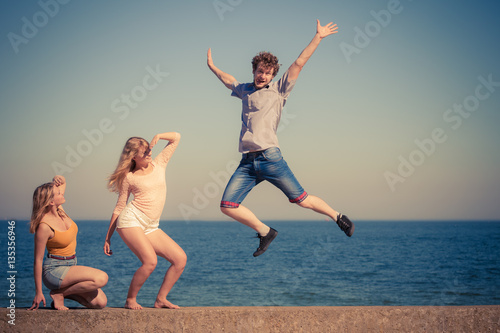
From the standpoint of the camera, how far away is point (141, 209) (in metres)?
5.18

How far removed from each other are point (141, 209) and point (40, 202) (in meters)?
1.00

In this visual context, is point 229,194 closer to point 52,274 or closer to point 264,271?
point 52,274

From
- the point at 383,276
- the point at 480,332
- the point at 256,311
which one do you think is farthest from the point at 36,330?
the point at 383,276

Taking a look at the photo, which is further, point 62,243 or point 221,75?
point 221,75

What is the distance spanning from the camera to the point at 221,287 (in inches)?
1325

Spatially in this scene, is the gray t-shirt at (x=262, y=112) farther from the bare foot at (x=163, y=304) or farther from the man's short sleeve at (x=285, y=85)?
the bare foot at (x=163, y=304)

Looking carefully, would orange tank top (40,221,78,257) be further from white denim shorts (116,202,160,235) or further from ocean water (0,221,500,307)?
ocean water (0,221,500,307)

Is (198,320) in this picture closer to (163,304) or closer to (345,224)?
(163,304)

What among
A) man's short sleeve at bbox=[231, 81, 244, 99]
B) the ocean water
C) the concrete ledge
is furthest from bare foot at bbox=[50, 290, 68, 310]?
the ocean water

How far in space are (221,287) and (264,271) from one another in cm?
843

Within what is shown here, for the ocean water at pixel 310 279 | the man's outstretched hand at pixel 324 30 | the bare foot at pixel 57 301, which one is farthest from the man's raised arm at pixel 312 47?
the ocean water at pixel 310 279

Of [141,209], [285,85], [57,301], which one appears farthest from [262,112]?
[57,301]

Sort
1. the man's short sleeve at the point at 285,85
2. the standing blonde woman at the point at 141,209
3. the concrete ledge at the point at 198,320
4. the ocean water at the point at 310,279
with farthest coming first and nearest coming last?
1. the ocean water at the point at 310,279
2. the man's short sleeve at the point at 285,85
3. the standing blonde woman at the point at 141,209
4. the concrete ledge at the point at 198,320

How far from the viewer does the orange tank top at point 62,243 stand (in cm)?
499
